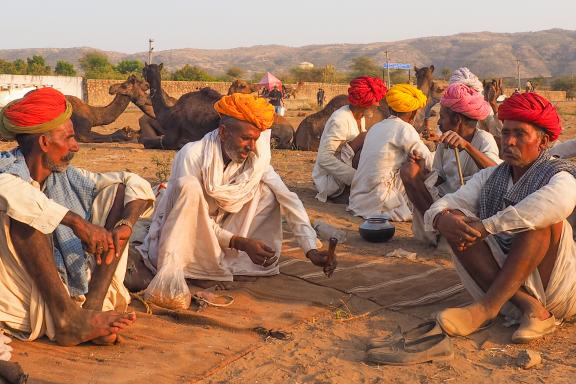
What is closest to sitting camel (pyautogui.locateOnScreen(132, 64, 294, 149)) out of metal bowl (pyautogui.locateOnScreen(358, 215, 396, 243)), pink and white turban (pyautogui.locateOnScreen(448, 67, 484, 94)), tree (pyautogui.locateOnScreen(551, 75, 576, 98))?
pink and white turban (pyautogui.locateOnScreen(448, 67, 484, 94))

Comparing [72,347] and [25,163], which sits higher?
[25,163]

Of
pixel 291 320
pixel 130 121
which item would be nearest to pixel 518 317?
pixel 291 320

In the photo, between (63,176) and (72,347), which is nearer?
(72,347)

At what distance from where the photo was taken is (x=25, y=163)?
3.75 meters

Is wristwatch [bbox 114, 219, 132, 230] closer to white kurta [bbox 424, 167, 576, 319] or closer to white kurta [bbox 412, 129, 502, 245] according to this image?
white kurta [bbox 424, 167, 576, 319]

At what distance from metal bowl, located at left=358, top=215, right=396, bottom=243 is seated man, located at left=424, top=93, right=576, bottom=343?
1.93 metres

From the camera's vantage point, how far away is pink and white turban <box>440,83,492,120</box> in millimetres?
5801

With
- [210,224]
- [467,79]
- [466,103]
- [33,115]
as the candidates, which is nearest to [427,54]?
[467,79]

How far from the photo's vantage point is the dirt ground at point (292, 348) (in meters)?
3.40

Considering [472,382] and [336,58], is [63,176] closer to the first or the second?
[472,382]

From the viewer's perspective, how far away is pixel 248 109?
4609 mm

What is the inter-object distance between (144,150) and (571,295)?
29.8ft

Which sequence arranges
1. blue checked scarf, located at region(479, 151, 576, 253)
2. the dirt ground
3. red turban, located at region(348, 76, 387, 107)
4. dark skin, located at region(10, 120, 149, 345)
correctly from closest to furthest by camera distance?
the dirt ground, dark skin, located at region(10, 120, 149, 345), blue checked scarf, located at region(479, 151, 576, 253), red turban, located at region(348, 76, 387, 107)

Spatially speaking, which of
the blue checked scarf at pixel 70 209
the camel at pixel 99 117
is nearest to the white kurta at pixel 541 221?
the blue checked scarf at pixel 70 209
